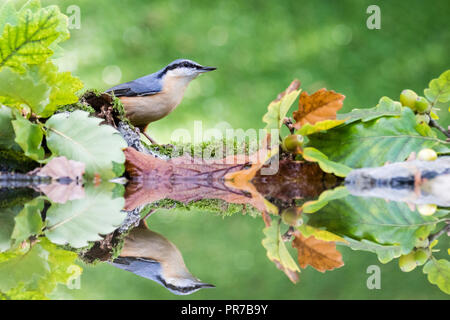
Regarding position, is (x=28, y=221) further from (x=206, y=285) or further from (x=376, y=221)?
(x=376, y=221)

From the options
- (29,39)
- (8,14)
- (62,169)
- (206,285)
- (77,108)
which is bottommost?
(206,285)

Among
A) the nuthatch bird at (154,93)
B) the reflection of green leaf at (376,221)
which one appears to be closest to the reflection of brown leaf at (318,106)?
the reflection of green leaf at (376,221)

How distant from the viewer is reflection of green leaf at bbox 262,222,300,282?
683mm

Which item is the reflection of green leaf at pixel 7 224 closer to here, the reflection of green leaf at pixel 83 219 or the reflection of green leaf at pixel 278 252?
the reflection of green leaf at pixel 83 219

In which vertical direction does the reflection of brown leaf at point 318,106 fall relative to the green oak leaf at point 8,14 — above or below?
below

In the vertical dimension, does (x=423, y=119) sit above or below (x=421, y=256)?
above

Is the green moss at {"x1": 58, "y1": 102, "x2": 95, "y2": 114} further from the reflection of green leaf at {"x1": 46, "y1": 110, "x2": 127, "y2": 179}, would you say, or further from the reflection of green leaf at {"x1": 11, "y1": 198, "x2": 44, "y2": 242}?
the reflection of green leaf at {"x1": 11, "y1": 198, "x2": 44, "y2": 242}

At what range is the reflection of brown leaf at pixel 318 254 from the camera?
70cm

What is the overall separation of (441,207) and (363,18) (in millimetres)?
4631

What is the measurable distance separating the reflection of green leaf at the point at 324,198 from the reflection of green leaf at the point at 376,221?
0.02 meters

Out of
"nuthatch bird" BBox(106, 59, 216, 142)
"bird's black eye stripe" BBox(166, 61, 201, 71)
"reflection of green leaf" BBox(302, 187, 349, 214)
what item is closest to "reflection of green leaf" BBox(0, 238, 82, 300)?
"reflection of green leaf" BBox(302, 187, 349, 214)

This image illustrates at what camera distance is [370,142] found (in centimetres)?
161

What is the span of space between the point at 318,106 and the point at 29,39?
0.81 m

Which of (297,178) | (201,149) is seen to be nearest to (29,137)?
(201,149)
